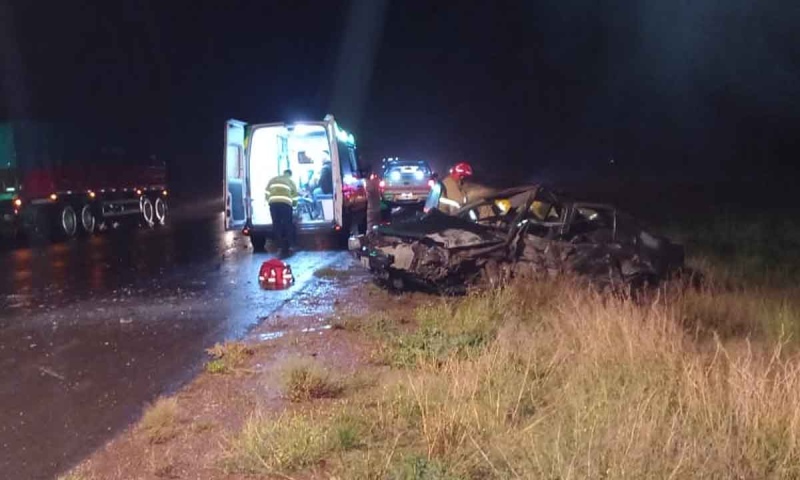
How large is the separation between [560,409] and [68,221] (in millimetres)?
19614

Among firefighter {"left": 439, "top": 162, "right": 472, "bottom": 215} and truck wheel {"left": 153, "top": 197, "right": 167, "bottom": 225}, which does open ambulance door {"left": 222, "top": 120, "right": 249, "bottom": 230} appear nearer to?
firefighter {"left": 439, "top": 162, "right": 472, "bottom": 215}

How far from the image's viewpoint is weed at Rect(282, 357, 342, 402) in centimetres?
634

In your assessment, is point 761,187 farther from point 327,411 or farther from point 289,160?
point 327,411

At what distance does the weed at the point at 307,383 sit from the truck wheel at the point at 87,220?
18.0 meters

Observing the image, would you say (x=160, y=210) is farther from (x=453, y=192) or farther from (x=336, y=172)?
(x=453, y=192)

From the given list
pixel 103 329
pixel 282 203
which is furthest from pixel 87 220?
pixel 103 329

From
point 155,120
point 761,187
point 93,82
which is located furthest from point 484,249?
point 155,120

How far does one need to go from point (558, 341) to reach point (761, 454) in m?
2.57

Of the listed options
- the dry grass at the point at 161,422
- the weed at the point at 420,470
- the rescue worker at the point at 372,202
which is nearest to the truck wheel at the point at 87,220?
the rescue worker at the point at 372,202

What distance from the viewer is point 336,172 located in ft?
50.9

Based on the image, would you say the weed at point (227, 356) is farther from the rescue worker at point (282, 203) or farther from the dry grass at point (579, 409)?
the rescue worker at point (282, 203)

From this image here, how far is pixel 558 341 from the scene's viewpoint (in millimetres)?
6871

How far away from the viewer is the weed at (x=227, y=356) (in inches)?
288

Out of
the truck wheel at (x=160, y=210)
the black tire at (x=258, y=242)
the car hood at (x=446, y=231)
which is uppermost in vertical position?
the car hood at (x=446, y=231)
